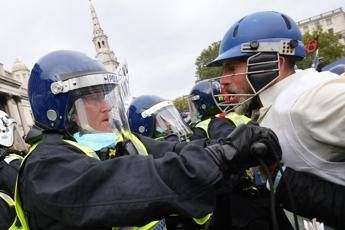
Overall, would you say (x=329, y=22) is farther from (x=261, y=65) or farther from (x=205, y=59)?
(x=261, y=65)

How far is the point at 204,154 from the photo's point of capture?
165 centimetres

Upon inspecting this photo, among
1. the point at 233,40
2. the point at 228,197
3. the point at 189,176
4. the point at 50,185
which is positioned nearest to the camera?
the point at 189,176

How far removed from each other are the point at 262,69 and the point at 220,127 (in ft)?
3.97

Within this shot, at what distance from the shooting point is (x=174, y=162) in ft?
5.40

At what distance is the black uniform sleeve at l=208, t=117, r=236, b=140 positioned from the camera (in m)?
3.47

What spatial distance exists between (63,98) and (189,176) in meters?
1.27

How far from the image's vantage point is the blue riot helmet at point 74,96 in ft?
8.15

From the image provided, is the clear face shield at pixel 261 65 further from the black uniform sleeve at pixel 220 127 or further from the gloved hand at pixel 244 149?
the black uniform sleeve at pixel 220 127

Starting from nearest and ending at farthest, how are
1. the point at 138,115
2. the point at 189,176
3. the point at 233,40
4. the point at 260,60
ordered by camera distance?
the point at 189,176, the point at 260,60, the point at 233,40, the point at 138,115

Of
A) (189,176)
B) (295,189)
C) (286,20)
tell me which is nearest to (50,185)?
(189,176)

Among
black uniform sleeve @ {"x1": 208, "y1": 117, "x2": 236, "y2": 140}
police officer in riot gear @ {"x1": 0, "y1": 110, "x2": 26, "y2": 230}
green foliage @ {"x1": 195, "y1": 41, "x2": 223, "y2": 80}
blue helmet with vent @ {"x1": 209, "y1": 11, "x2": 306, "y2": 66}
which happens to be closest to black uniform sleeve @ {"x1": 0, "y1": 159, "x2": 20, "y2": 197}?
police officer in riot gear @ {"x1": 0, "y1": 110, "x2": 26, "y2": 230}

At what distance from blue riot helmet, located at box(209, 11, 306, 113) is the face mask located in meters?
0.80

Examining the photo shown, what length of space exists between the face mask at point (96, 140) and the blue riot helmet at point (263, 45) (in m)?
0.80

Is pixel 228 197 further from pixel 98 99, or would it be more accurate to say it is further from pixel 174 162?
pixel 174 162
